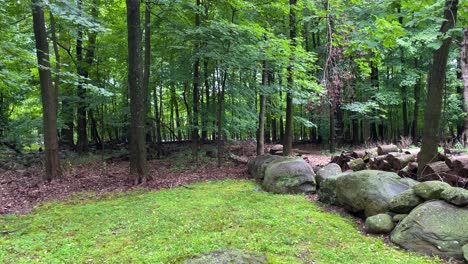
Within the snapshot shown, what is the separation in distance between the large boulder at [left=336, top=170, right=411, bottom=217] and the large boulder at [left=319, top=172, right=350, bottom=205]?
0.88 ft

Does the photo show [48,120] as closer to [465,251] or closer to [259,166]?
[259,166]

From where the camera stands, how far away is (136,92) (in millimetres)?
9336

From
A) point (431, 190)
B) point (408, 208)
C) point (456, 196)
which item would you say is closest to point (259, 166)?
point (408, 208)

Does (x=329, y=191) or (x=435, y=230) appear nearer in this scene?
(x=435, y=230)

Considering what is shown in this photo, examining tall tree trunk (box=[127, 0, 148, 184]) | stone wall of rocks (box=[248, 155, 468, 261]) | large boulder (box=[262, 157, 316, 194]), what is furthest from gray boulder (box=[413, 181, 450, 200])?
tall tree trunk (box=[127, 0, 148, 184])

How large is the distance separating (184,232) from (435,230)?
360 cm

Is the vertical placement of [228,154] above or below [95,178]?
above

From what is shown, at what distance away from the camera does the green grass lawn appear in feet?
13.8

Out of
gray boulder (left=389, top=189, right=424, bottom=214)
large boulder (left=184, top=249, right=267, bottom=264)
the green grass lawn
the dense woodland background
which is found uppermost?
the dense woodland background

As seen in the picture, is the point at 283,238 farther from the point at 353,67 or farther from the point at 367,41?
the point at 353,67

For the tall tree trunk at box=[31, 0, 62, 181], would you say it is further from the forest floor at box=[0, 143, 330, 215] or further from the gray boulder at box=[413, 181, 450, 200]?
the gray boulder at box=[413, 181, 450, 200]

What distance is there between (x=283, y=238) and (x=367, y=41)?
4.31m

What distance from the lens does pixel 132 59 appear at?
9.26 meters

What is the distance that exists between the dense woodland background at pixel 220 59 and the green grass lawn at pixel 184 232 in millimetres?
2933
